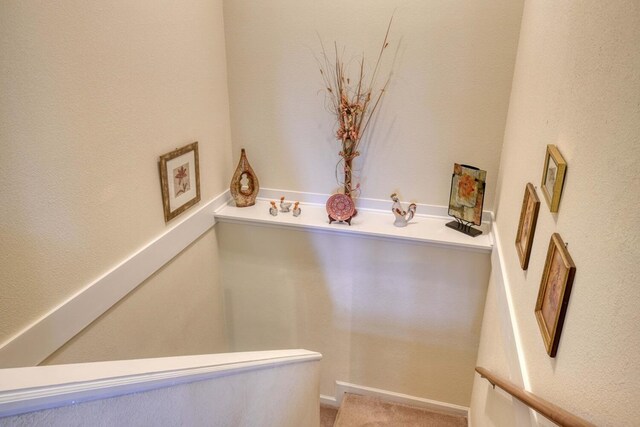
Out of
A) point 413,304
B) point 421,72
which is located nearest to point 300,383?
point 413,304

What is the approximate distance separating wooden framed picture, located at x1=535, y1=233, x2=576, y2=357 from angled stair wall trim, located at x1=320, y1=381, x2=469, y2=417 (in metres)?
1.94

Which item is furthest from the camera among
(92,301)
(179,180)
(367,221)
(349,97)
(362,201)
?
(362,201)

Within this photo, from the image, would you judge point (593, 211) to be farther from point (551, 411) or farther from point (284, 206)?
point (284, 206)

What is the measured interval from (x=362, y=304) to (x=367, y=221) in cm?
54

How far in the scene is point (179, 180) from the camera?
8.19 ft

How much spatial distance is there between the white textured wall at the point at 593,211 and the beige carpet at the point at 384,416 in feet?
5.45

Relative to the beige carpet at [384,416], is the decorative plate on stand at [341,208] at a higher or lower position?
higher

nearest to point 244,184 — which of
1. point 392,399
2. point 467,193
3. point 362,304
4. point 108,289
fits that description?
point 362,304

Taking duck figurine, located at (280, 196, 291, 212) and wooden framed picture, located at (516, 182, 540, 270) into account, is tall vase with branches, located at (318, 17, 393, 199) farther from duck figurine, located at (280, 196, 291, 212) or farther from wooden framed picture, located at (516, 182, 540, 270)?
wooden framed picture, located at (516, 182, 540, 270)

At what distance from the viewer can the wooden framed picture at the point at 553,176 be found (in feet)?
4.30

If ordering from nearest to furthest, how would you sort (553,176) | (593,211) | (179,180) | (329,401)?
(593,211) < (553,176) < (179,180) < (329,401)

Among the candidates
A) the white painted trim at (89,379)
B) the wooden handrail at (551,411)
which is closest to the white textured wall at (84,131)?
the white painted trim at (89,379)

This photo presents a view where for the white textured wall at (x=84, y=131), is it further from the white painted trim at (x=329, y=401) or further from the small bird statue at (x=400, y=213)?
the white painted trim at (x=329, y=401)

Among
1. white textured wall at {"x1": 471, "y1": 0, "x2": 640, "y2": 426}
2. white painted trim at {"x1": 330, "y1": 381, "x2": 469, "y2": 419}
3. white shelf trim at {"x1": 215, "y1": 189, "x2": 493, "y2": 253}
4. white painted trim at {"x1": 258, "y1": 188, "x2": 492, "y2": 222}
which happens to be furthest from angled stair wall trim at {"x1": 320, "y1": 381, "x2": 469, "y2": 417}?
white textured wall at {"x1": 471, "y1": 0, "x2": 640, "y2": 426}
